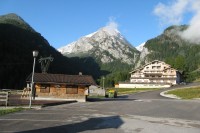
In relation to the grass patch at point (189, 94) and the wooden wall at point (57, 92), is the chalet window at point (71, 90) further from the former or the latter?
the grass patch at point (189, 94)

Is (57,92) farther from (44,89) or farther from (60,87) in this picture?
(44,89)

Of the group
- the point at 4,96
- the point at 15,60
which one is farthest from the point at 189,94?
the point at 15,60

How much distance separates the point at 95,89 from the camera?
90125mm

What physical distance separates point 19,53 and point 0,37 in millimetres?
15126

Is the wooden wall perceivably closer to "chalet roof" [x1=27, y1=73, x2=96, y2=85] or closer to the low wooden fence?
"chalet roof" [x1=27, y1=73, x2=96, y2=85]

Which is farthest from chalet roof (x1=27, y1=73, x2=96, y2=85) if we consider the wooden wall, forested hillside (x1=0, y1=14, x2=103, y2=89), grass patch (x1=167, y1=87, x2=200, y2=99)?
forested hillside (x1=0, y1=14, x2=103, y2=89)

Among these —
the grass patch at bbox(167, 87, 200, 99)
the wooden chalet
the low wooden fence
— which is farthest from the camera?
the grass patch at bbox(167, 87, 200, 99)

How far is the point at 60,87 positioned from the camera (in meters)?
49.0

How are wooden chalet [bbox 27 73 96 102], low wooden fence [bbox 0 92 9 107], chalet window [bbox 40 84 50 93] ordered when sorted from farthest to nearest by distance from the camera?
chalet window [bbox 40 84 50 93] → wooden chalet [bbox 27 73 96 102] → low wooden fence [bbox 0 92 9 107]

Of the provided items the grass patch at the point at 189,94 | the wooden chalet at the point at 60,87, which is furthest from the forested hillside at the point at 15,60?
the wooden chalet at the point at 60,87

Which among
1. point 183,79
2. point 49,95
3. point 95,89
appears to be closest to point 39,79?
point 49,95

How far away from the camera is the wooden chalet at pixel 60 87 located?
48.1m

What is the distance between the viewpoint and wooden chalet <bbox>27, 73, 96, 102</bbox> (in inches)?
1895

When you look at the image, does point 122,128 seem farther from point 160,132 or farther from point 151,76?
point 151,76
